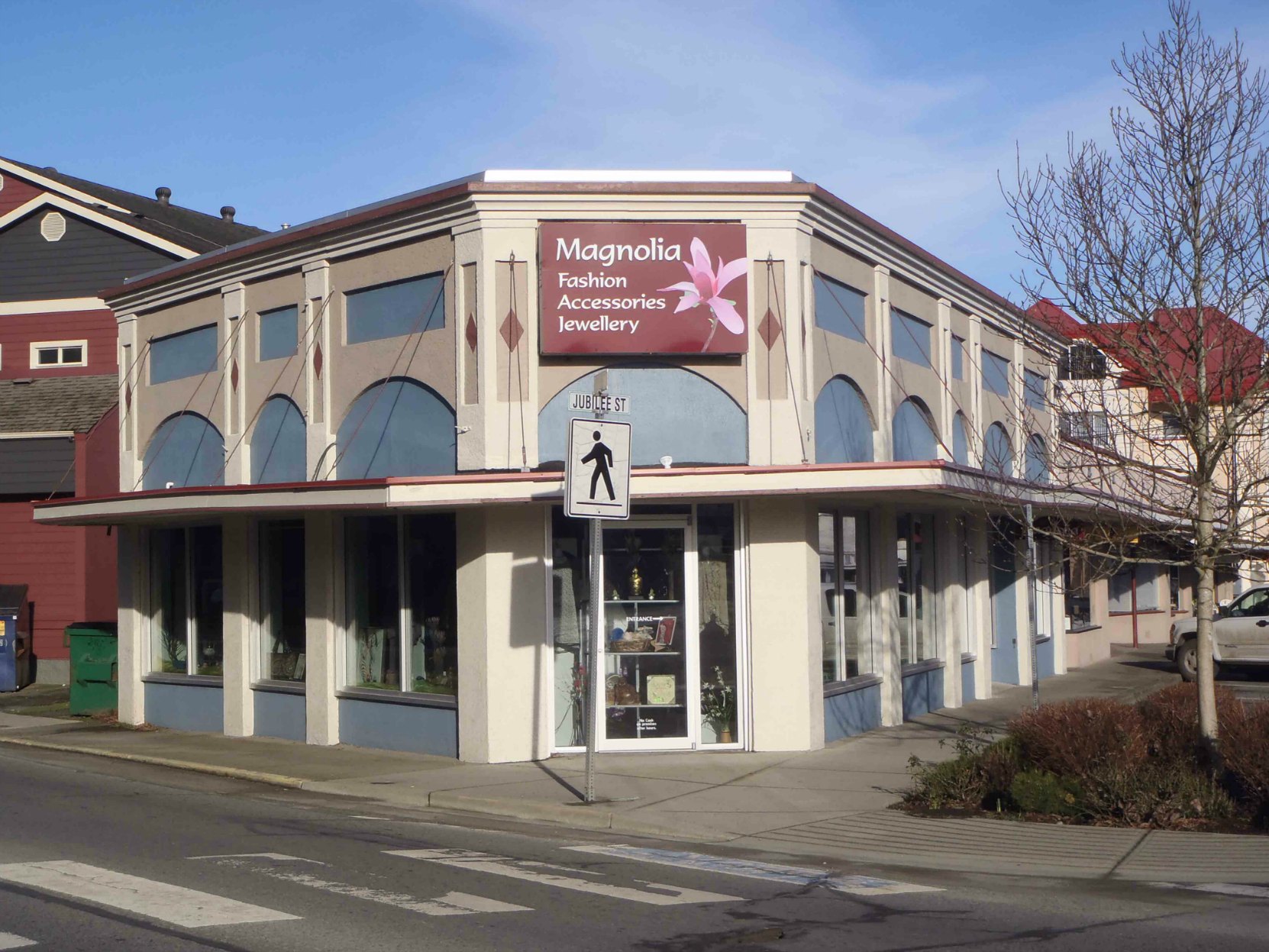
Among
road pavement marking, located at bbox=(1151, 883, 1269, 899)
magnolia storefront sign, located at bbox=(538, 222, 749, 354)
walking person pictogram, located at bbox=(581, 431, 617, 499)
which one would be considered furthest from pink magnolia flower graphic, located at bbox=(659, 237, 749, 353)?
road pavement marking, located at bbox=(1151, 883, 1269, 899)

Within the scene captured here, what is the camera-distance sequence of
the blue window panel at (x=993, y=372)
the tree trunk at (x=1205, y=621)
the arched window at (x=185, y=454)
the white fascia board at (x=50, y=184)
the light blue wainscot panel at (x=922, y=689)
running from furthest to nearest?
the white fascia board at (x=50, y=184) < the blue window panel at (x=993, y=372) < the arched window at (x=185, y=454) < the light blue wainscot panel at (x=922, y=689) < the tree trunk at (x=1205, y=621)

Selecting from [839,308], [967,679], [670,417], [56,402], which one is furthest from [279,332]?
[56,402]

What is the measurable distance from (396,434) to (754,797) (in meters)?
6.27

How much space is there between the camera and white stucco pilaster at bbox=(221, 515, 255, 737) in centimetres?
1731

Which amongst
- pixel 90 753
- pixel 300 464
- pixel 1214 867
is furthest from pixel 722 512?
pixel 90 753

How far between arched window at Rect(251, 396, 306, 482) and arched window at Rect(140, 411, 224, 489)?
2.61 ft

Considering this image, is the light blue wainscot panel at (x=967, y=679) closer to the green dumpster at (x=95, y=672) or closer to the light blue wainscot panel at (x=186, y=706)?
the light blue wainscot panel at (x=186, y=706)

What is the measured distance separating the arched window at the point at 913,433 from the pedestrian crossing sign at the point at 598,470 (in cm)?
684

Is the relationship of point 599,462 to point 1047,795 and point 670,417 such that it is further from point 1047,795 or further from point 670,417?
point 1047,795

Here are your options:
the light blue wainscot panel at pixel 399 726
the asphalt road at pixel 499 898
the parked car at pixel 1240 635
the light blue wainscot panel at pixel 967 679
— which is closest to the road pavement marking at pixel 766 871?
the asphalt road at pixel 499 898

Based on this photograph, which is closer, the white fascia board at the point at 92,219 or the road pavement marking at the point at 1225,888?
the road pavement marking at the point at 1225,888

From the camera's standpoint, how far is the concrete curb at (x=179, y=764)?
536 inches

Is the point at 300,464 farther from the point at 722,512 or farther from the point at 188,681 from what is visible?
the point at 722,512

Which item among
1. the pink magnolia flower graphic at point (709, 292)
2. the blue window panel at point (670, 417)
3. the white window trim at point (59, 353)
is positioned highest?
the white window trim at point (59, 353)
